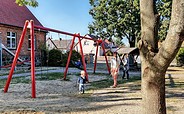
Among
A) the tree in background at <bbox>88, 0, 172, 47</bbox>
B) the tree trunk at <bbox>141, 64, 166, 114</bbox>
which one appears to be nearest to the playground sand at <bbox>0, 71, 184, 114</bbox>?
the tree trunk at <bbox>141, 64, 166, 114</bbox>

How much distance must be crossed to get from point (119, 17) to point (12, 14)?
15.5 m

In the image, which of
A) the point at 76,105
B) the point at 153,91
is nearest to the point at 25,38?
the point at 76,105

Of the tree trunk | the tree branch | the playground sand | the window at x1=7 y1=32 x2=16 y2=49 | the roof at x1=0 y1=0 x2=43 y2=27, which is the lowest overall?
the playground sand

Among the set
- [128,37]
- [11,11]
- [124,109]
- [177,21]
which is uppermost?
[11,11]

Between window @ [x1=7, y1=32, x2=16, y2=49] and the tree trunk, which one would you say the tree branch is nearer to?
the tree trunk

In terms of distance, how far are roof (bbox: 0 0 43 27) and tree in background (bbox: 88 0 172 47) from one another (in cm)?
928

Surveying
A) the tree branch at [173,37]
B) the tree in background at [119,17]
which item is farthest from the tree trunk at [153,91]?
the tree in background at [119,17]

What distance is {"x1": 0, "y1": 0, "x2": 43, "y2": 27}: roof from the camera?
2978 cm

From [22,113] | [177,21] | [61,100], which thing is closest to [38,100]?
[61,100]

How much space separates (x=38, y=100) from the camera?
351 inches

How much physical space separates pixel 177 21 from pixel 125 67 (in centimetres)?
1365

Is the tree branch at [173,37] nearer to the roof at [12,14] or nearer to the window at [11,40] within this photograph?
the roof at [12,14]

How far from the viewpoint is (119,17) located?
129 ft

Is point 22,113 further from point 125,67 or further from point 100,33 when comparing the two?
point 100,33
